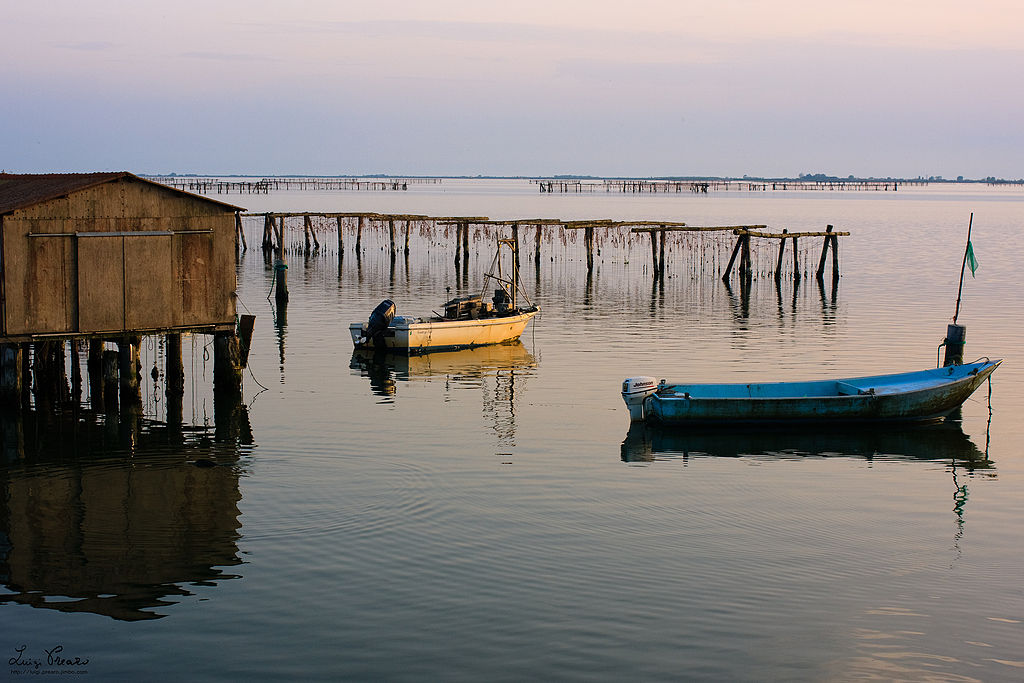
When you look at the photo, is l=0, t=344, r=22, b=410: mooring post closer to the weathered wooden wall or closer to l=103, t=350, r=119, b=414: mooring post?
the weathered wooden wall

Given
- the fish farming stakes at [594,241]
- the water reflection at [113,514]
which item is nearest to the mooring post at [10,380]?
the water reflection at [113,514]

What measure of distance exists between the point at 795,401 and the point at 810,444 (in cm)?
100

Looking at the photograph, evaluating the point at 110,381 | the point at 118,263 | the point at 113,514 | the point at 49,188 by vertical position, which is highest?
the point at 49,188

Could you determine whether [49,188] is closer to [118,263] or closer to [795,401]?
[118,263]

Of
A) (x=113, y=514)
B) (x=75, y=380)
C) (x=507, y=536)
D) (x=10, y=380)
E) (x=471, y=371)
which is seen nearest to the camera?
(x=507, y=536)

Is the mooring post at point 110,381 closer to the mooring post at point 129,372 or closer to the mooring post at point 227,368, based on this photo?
the mooring post at point 129,372

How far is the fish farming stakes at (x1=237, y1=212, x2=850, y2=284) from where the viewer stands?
5112cm

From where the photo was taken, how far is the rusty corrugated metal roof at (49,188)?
66.2 ft

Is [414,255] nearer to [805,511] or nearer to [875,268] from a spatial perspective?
[875,268]

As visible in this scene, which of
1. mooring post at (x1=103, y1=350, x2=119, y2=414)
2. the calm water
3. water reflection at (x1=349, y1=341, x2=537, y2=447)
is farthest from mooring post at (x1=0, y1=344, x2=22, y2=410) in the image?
water reflection at (x1=349, y1=341, x2=537, y2=447)

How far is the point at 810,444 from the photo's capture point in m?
20.3

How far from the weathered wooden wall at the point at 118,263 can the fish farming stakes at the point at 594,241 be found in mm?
17988

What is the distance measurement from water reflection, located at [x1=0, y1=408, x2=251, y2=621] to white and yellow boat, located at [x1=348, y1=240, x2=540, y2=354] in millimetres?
9176

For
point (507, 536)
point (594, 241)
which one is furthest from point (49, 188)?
point (594, 241)
